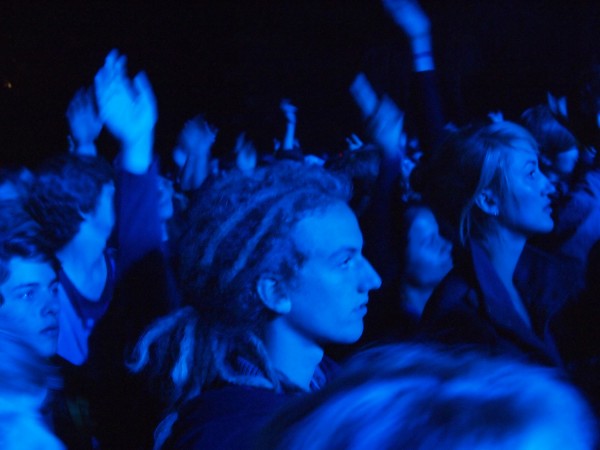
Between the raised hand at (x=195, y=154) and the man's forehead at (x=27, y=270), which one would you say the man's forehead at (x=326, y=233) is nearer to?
the man's forehead at (x=27, y=270)

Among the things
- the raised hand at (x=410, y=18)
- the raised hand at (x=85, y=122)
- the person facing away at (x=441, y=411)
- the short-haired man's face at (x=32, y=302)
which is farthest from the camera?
the raised hand at (x=85, y=122)

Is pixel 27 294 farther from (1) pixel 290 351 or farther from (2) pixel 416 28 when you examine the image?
(2) pixel 416 28

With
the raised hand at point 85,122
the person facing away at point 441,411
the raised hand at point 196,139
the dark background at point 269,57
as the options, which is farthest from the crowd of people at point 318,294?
the dark background at point 269,57

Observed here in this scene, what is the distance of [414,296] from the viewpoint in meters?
2.36

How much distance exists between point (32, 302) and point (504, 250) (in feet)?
4.98

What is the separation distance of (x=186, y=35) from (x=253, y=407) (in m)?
6.95

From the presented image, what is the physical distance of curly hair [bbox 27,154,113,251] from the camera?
241cm

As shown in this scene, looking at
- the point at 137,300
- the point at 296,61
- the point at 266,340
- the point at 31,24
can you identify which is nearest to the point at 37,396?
the point at 266,340

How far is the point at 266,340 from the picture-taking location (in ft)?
4.61

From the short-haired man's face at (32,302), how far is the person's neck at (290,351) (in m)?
0.90

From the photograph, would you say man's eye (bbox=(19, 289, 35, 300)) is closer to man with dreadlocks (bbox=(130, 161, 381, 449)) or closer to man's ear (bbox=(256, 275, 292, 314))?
man with dreadlocks (bbox=(130, 161, 381, 449))

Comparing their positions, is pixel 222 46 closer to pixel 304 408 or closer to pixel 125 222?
pixel 125 222

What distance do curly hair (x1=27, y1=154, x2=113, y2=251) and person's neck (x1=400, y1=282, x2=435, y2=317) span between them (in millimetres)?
1268

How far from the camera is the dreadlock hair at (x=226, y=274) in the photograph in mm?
1340
